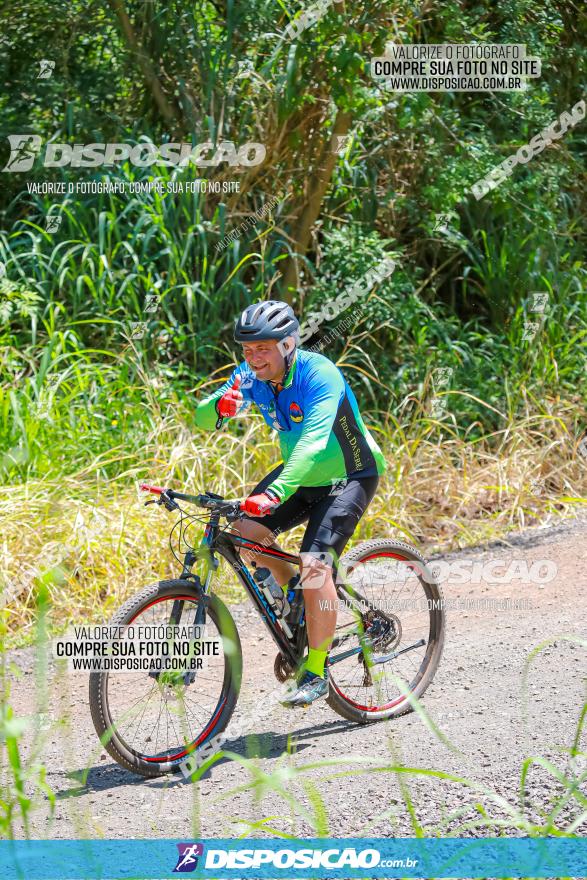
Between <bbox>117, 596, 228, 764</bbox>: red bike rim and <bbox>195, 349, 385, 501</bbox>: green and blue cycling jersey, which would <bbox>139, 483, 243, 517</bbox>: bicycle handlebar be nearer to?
<bbox>195, 349, 385, 501</bbox>: green and blue cycling jersey

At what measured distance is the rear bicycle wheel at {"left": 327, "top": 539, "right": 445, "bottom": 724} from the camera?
4828 mm

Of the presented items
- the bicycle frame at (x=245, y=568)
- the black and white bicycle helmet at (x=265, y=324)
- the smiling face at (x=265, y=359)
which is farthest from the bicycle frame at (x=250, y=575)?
the black and white bicycle helmet at (x=265, y=324)

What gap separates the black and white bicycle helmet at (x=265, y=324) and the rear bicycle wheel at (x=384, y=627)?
41.8 inches

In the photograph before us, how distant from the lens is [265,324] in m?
4.34

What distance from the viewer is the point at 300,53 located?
Answer: 826 cm

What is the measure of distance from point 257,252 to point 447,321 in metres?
1.78

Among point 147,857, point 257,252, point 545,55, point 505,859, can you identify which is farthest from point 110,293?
point 505,859

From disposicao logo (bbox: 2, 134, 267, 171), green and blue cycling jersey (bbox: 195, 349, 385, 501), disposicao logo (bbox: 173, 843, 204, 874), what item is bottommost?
disposicao logo (bbox: 173, 843, 204, 874)

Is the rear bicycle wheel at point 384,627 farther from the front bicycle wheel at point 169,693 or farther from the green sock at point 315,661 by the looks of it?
the front bicycle wheel at point 169,693

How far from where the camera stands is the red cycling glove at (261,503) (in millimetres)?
4035

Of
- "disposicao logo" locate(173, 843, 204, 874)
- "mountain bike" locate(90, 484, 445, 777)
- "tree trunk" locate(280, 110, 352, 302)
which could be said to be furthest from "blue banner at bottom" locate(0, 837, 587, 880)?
"tree trunk" locate(280, 110, 352, 302)

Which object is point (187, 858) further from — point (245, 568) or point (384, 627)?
point (384, 627)

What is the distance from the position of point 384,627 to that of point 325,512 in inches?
30.0

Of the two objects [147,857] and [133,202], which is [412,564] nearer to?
[147,857]
